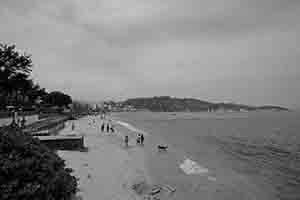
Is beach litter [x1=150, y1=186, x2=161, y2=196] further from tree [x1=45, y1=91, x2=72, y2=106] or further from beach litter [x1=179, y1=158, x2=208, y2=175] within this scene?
tree [x1=45, y1=91, x2=72, y2=106]

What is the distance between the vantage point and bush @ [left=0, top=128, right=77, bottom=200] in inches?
150

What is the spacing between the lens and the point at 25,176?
4277mm

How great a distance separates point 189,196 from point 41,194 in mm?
7901

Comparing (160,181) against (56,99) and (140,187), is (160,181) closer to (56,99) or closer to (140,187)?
(140,187)

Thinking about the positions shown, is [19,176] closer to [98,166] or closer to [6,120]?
[98,166]

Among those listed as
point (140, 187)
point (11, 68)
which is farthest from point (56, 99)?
point (140, 187)

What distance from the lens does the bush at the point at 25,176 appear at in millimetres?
3816

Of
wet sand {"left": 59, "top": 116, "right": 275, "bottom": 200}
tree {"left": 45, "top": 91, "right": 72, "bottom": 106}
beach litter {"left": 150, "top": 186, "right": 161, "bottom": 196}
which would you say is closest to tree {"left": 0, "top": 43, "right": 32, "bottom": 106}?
wet sand {"left": 59, "top": 116, "right": 275, "bottom": 200}

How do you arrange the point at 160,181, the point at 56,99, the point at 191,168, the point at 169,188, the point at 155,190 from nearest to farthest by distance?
the point at 155,190, the point at 169,188, the point at 160,181, the point at 191,168, the point at 56,99

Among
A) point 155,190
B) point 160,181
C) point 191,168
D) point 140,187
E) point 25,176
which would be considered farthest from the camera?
point 191,168

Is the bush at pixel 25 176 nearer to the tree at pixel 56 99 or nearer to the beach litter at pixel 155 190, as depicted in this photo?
the beach litter at pixel 155 190

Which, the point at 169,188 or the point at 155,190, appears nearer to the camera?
the point at 155,190

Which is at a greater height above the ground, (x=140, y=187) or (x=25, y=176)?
(x=25, y=176)

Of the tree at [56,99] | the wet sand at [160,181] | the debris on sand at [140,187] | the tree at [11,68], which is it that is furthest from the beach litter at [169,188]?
the tree at [56,99]
